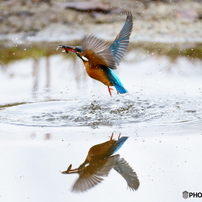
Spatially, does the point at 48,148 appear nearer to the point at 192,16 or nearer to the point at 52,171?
the point at 52,171

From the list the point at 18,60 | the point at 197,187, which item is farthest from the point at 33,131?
the point at 18,60

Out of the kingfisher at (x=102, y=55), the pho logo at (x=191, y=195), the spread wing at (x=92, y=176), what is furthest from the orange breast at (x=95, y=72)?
the pho logo at (x=191, y=195)

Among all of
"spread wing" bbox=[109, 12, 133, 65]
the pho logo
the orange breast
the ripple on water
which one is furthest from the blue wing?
"spread wing" bbox=[109, 12, 133, 65]

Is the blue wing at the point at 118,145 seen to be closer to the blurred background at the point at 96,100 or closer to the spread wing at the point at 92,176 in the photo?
the blurred background at the point at 96,100

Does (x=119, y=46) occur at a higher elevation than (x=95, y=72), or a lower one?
higher

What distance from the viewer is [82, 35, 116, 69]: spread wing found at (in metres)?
4.81

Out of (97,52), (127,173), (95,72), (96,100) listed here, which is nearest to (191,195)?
(127,173)

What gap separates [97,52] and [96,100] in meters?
0.87

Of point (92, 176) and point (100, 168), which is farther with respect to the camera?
point (100, 168)

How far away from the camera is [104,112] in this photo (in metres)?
5.34

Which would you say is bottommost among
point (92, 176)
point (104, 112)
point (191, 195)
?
point (191, 195)

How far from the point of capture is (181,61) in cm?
730

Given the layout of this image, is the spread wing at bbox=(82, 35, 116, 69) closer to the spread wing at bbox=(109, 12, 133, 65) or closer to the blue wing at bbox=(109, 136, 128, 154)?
the spread wing at bbox=(109, 12, 133, 65)

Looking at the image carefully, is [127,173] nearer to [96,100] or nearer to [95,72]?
[95,72]
